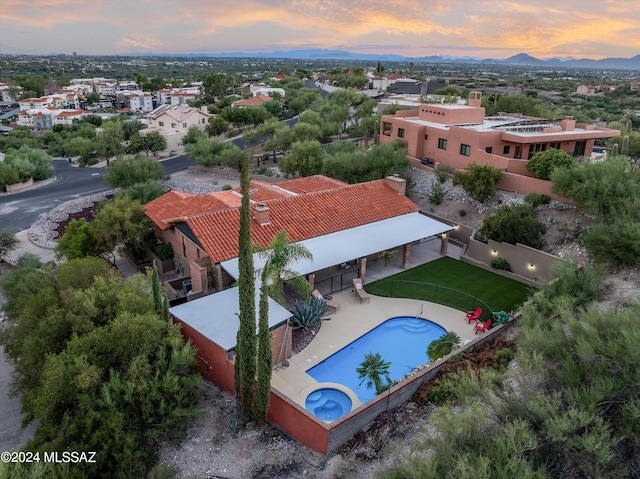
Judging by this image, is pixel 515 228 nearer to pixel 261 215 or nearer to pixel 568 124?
pixel 261 215

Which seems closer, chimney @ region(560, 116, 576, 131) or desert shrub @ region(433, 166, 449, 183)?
desert shrub @ region(433, 166, 449, 183)

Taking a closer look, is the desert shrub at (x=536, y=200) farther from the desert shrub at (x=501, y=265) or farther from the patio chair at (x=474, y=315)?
the patio chair at (x=474, y=315)

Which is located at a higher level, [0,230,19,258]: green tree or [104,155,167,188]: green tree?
[104,155,167,188]: green tree

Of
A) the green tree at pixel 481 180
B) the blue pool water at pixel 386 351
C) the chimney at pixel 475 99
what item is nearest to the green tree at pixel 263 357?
the blue pool water at pixel 386 351

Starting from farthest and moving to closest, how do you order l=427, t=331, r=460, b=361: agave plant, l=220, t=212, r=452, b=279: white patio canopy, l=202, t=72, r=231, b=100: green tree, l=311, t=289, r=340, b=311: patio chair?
l=202, t=72, r=231, b=100: green tree → l=220, t=212, r=452, b=279: white patio canopy → l=311, t=289, r=340, b=311: patio chair → l=427, t=331, r=460, b=361: agave plant

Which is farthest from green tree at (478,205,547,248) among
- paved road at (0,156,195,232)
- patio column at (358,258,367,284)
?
paved road at (0,156,195,232)

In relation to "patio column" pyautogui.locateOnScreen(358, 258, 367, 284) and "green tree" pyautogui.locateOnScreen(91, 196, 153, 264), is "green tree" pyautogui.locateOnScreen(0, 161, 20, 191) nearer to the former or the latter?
"green tree" pyautogui.locateOnScreen(91, 196, 153, 264)
